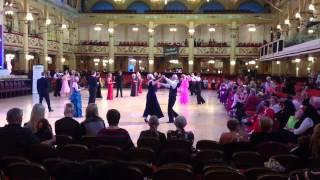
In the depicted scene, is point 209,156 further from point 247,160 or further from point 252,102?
point 252,102

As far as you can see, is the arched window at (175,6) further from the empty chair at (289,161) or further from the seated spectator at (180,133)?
the empty chair at (289,161)

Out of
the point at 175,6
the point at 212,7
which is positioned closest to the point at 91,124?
the point at 175,6

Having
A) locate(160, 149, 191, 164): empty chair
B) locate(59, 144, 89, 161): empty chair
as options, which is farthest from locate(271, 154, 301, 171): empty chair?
locate(59, 144, 89, 161): empty chair

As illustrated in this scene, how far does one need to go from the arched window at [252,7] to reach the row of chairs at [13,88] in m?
26.2

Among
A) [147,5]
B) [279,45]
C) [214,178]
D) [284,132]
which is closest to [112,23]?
[147,5]

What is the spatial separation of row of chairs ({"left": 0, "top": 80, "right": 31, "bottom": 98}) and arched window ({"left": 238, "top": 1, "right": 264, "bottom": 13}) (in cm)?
2624

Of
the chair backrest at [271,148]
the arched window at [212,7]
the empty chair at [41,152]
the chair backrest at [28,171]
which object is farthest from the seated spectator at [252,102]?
the arched window at [212,7]

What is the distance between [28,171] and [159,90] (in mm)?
32981

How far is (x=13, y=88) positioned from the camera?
87.9ft

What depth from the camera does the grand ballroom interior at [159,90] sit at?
5.50m

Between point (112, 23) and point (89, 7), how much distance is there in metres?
4.83

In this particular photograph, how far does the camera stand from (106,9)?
159 ft

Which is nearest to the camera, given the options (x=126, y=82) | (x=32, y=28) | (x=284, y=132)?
(x=284, y=132)

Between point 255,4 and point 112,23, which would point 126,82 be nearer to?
point 112,23
